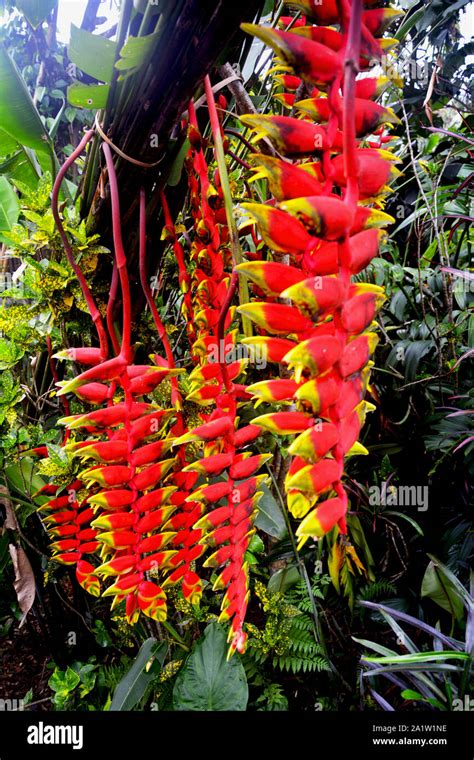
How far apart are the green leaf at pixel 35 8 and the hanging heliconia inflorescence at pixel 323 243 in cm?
49

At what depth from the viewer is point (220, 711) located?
0.83m

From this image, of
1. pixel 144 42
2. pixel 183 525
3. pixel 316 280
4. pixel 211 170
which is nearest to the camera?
pixel 316 280

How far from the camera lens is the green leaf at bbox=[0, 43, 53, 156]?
→ 63cm

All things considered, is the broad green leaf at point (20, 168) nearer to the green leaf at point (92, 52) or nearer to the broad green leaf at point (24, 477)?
the green leaf at point (92, 52)

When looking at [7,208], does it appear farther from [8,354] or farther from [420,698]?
[420,698]

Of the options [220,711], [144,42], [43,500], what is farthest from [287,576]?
[144,42]

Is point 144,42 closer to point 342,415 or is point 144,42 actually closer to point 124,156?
point 124,156

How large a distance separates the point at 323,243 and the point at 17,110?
545 mm

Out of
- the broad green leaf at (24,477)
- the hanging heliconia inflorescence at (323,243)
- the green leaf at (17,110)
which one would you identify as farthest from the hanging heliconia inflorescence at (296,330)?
the broad green leaf at (24,477)

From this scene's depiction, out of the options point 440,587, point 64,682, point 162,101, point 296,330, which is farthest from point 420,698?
point 162,101

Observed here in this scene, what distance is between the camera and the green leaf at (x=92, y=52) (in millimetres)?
496

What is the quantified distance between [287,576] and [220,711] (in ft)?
0.97

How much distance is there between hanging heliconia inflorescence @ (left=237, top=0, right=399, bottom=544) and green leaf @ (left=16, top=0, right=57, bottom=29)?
0.49m

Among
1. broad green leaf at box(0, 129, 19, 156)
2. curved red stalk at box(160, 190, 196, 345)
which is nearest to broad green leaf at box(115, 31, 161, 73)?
curved red stalk at box(160, 190, 196, 345)
